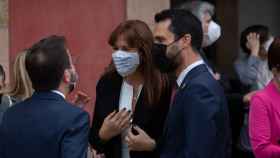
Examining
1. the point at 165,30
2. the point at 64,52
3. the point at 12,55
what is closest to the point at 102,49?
the point at 12,55

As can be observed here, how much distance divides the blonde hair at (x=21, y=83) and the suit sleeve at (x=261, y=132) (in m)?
1.51

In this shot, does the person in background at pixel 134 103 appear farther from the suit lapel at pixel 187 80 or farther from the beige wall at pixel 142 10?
the beige wall at pixel 142 10

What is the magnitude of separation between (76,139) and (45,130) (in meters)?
0.18

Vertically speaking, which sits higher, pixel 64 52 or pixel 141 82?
pixel 64 52

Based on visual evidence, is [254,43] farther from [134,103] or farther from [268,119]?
[268,119]

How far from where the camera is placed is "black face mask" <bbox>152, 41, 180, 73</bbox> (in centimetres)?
440

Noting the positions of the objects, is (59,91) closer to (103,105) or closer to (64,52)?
(64,52)

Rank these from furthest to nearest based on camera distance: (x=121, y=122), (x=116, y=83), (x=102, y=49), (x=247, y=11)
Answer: (x=247, y=11) < (x=102, y=49) < (x=116, y=83) < (x=121, y=122)

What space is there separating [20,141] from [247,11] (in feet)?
17.0

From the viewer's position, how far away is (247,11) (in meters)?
8.59

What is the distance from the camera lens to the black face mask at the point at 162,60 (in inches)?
173

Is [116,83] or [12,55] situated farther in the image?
[12,55]

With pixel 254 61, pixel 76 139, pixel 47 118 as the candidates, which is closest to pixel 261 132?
pixel 76 139

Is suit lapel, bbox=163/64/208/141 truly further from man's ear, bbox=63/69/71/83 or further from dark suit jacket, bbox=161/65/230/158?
man's ear, bbox=63/69/71/83
